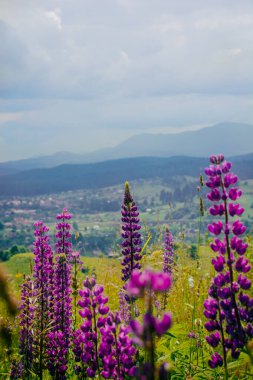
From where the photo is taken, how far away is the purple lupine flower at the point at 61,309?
4.45 meters

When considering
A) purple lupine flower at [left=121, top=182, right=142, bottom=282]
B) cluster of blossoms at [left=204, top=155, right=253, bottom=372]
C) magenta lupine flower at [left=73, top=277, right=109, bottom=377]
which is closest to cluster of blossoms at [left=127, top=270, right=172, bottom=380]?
magenta lupine flower at [left=73, top=277, right=109, bottom=377]

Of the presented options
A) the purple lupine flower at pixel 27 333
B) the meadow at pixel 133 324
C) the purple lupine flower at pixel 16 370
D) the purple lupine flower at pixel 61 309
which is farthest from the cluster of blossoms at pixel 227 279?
the purple lupine flower at pixel 27 333

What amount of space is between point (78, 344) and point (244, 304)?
148cm

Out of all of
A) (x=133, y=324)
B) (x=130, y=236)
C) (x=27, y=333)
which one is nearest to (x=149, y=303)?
(x=133, y=324)

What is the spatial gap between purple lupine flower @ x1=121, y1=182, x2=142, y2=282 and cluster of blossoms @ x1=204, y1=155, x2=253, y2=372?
60.1 inches

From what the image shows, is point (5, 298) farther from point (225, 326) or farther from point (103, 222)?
point (103, 222)

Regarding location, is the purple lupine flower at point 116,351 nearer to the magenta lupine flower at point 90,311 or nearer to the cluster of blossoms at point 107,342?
the cluster of blossoms at point 107,342

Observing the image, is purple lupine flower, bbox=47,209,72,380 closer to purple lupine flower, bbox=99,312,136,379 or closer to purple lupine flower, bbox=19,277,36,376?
purple lupine flower, bbox=19,277,36,376

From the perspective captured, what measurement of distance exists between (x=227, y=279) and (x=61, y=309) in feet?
9.12

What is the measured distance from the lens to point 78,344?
3.92 m

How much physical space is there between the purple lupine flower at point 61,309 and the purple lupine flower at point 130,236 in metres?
0.78

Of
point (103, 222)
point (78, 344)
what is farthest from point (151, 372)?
point (103, 222)

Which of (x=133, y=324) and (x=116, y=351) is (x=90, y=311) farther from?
(x=133, y=324)

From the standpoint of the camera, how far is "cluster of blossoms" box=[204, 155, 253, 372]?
3.15m
